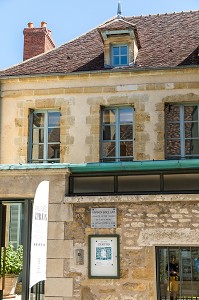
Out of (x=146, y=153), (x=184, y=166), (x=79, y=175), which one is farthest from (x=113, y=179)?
(x=146, y=153)

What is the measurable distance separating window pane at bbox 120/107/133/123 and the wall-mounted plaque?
13.5ft

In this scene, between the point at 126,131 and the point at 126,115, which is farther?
the point at 126,115

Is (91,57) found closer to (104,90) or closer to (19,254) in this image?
(104,90)

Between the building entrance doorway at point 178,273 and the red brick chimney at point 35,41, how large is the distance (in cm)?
887

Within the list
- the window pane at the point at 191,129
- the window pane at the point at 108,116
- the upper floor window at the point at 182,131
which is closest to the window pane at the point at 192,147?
the upper floor window at the point at 182,131

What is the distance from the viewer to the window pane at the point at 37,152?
1152 centimetres

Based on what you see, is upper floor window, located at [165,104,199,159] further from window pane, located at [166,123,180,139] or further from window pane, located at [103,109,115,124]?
window pane, located at [103,109,115,124]

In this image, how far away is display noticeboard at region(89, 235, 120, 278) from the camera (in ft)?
24.3

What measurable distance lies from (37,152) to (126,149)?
217 centimetres

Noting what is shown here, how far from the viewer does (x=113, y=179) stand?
788 cm

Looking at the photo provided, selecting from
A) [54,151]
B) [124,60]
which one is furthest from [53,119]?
[124,60]

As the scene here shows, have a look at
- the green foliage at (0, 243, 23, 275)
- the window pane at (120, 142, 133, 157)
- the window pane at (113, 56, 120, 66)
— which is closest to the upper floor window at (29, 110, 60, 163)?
the window pane at (120, 142, 133, 157)

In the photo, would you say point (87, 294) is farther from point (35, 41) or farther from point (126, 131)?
point (35, 41)

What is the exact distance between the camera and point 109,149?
445 inches
